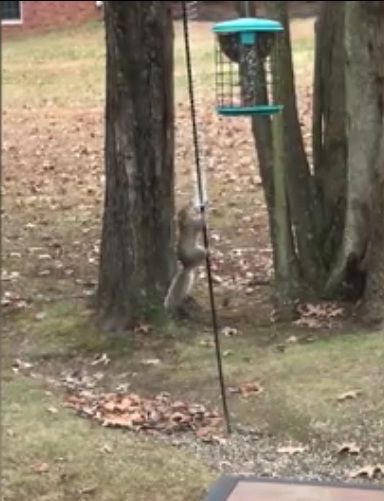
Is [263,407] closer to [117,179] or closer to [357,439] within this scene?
[357,439]

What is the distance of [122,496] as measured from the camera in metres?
4.22

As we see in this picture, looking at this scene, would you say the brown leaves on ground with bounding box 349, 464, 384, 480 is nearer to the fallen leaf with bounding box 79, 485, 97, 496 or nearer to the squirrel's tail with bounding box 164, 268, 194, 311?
the fallen leaf with bounding box 79, 485, 97, 496

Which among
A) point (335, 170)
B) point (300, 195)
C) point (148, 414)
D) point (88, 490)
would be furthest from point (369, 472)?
point (335, 170)

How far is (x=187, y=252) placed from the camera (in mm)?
5730

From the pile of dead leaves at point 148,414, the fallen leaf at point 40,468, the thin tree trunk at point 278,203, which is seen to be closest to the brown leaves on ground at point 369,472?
the pile of dead leaves at point 148,414

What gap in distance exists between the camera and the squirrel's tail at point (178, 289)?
596 cm

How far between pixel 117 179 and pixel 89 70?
1323 cm

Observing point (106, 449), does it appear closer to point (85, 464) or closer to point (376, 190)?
point (85, 464)

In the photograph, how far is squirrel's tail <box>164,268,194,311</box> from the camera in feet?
19.6

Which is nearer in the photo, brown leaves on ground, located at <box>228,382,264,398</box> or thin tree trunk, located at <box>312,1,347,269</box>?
brown leaves on ground, located at <box>228,382,264,398</box>

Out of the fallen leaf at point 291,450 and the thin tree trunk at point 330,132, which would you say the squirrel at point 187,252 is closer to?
the thin tree trunk at point 330,132

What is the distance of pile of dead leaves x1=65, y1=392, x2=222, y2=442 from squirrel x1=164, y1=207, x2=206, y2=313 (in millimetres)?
759

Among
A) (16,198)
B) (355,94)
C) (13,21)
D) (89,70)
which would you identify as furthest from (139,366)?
(89,70)

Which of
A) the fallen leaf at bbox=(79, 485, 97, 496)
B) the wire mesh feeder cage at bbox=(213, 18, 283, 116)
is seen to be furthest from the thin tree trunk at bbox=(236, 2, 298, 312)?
the fallen leaf at bbox=(79, 485, 97, 496)
